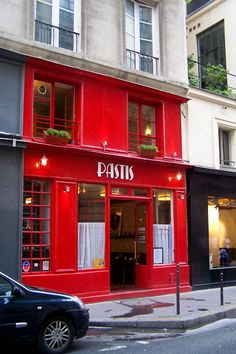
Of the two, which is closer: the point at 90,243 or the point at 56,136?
the point at 56,136

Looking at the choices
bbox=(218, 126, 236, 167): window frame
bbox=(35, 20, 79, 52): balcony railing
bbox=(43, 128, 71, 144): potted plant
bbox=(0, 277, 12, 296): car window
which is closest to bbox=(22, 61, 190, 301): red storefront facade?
bbox=(43, 128, 71, 144): potted plant

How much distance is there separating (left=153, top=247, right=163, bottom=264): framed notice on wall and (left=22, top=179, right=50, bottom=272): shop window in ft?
12.6

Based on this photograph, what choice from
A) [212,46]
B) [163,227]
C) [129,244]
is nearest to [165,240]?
[163,227]

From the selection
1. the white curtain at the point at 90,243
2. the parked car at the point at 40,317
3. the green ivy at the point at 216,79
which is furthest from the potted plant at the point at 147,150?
the parked car at the point at 40,317

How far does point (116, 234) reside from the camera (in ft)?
52.9

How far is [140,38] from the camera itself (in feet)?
50.1

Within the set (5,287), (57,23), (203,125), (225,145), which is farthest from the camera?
Result: (225,145)

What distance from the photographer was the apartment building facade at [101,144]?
1239 cm

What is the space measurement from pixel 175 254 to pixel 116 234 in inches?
91.3

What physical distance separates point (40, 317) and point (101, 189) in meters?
6.54

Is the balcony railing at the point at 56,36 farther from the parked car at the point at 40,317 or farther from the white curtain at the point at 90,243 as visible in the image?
the parked car at the point at 40,317

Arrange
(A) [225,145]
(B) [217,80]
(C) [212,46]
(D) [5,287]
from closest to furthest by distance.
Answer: (D) [5,287], (A) [225,145], (B) [217,80], (C) [212,46]

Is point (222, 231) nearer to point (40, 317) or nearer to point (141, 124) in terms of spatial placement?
point (141, 124)

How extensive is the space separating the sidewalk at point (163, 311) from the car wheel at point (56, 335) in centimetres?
247
